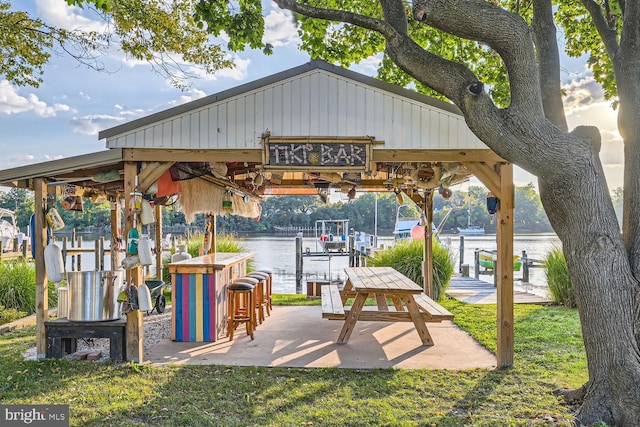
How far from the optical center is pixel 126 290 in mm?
4938

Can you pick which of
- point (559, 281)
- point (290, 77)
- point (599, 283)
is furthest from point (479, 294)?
point (599, 283)

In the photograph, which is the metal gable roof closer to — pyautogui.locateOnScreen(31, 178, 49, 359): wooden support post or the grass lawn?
pyautogui.locateOnScreen(31, 178, 49, 359): wooden support post

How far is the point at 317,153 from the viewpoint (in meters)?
5.16

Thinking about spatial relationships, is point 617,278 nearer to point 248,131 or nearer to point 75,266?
point 248,131

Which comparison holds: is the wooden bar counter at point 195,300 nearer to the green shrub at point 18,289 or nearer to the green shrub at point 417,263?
the green shrub at point 18,289

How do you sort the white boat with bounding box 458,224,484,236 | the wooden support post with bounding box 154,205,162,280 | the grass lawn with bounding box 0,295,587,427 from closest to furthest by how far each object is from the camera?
the grass lawn with bounding box 0,295,587,427 → the wooden support post with bounding box 154,205,162,280 → the white boat with bounding box 458,224,484,236

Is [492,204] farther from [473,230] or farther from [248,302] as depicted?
[473,230]

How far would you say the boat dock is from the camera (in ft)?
31.8

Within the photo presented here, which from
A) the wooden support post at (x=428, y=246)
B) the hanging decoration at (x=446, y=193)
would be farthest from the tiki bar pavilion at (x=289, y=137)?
the wooden support post at (x=428, y=246)

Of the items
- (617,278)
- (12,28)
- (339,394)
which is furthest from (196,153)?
(12,28)

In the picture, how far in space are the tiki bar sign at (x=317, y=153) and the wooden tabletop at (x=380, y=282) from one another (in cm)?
140

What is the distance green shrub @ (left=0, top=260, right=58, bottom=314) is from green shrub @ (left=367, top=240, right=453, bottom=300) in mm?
6611

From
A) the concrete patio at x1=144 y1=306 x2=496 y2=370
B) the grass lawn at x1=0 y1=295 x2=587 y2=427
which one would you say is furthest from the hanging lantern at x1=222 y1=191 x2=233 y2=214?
the grass lawn at x1=0 y1=295 x2=587 y2=427

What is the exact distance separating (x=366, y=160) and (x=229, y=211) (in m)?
4.91
